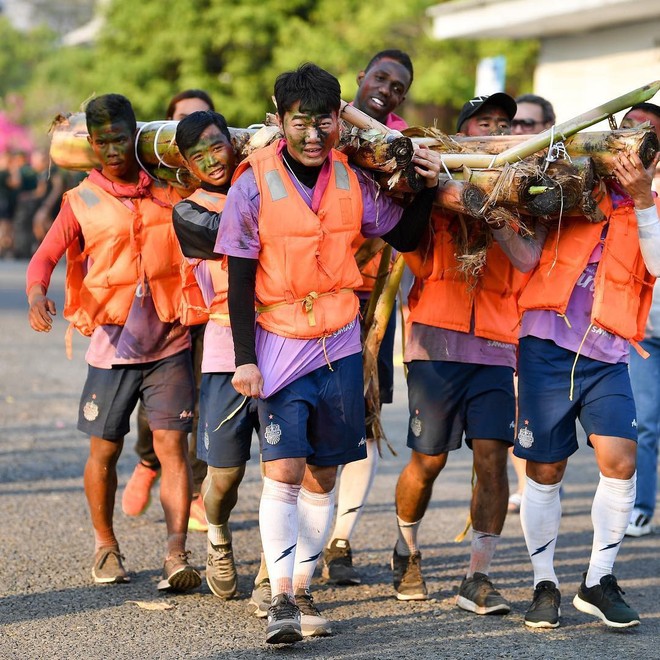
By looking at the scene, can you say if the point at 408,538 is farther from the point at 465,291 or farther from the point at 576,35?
the point at 576,35

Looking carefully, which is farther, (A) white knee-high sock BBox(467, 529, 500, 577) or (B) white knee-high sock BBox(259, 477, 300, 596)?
(A) white knee-high sock BBox(467, 529, 500, 577)

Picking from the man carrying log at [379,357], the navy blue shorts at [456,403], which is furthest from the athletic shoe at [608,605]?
the man carrying log at [379,357]

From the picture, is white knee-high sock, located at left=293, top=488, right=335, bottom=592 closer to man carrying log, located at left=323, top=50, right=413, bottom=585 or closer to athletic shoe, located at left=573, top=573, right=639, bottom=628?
man carrying log, located at left=323, top=50, right=413, bottom=585

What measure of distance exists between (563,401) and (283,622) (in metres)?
1.53

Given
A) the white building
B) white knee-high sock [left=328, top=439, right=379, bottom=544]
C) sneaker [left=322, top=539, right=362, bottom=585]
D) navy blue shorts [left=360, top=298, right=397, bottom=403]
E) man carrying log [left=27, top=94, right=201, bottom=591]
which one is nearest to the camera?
man carrying log [left=27, top=94, right=201, bottom=591]

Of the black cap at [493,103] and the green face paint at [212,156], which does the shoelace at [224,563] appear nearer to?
the green face paint at [212,156]

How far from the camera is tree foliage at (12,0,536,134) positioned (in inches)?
934

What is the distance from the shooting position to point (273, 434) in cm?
526

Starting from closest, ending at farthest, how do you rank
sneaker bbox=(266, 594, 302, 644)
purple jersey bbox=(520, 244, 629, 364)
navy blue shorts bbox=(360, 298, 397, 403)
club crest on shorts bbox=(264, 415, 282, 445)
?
sneaker bbox=(266, 594, 302, 644) < club crest on shorts bbox=(264, 415, 282, 445) < purple jersey bbox=(520, 244, 629, 364) < navy blue shorts bbox=(360, 298, 397, 403)

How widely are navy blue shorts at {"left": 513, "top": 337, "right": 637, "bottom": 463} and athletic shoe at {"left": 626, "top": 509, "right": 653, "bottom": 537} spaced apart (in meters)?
2.06

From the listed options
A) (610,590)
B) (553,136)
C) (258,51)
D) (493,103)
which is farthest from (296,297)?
(258,51)

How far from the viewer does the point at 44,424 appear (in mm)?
10312

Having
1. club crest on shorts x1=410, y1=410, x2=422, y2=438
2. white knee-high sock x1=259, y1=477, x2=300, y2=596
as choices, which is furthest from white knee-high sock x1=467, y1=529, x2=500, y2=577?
white knee-high sock x1=259, y1=477, x2=300, y2=596

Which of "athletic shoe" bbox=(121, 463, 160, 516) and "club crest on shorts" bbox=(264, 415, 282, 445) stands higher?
"club crest on shorts" bbox=(264, 415, 282, 445)
